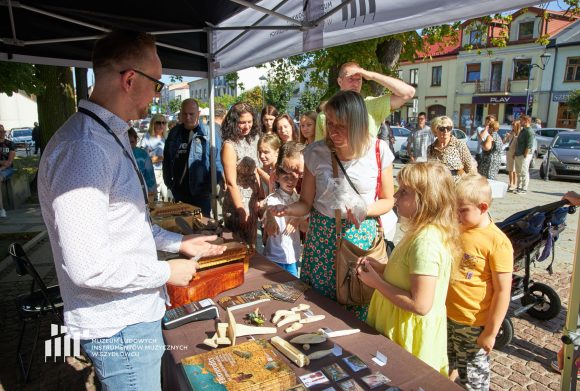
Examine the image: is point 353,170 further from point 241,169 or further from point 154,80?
point 241,169

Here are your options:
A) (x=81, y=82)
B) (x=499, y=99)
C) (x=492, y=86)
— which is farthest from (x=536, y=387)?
(x=492, y=86)

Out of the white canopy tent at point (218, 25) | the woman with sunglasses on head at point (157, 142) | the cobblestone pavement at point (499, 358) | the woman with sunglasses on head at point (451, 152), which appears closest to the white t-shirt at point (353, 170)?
the white canopy tent at point (218, 25)

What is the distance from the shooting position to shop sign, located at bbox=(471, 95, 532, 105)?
3275cm

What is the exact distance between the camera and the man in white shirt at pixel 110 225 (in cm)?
113

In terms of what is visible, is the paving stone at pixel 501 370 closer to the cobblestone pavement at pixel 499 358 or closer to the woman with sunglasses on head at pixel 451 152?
the cobblestone pavement at pixel 499 358

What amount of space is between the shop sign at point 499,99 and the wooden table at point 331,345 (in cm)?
3733

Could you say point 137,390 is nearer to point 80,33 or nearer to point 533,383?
point 533,383

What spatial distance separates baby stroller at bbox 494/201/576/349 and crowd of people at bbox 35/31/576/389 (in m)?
1.33

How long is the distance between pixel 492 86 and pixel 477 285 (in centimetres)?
3797

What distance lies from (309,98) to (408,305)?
33897 mm

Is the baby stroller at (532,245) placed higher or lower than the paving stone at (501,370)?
higher

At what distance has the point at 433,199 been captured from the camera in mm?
1669

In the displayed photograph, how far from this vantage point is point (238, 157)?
3.68 meters

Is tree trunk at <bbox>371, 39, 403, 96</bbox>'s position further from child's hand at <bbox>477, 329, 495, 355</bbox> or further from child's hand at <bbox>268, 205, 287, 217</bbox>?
child's hand at <bbox>477, 329, 495, 355</bbox>
